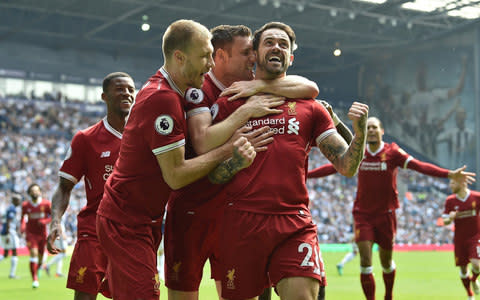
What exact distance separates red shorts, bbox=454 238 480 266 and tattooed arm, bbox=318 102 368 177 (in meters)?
8.55

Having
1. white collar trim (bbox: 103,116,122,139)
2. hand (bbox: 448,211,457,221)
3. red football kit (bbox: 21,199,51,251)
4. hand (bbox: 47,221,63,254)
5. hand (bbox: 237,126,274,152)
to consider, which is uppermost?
white collar trim (bbox: 103,116,122,139)

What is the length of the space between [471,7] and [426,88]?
7642 millimetres

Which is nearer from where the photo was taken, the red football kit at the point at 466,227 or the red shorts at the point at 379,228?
the red shorts at the point at 379,228

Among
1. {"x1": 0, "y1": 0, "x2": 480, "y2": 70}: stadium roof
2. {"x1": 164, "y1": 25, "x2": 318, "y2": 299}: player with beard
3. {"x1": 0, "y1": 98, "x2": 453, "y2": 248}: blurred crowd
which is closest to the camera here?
{"x1": 164, "y1": 25, "x2": 318, "y2": 299}: player with beard

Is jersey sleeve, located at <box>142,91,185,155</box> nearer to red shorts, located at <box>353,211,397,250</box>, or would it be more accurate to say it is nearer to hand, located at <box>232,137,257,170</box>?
hand, located at <box>232,137,257,170</box>

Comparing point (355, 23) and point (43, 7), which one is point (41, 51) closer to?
point (43, 7)

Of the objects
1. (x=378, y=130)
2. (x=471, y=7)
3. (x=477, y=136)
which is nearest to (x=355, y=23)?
(x=471, y=7)

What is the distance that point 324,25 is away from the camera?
121ft

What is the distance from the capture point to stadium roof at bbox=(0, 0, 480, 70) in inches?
1289

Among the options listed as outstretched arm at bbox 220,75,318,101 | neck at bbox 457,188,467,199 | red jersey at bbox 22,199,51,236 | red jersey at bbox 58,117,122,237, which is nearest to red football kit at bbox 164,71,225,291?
outstretched arm at bbox 220,75,318,101

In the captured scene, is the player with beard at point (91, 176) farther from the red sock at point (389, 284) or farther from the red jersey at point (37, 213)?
the red jersey at point (37, 213)

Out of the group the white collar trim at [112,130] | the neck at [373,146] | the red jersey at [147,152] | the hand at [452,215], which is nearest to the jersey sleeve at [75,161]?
the white collar trim at [112,130]

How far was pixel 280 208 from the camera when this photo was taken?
14.5 ft

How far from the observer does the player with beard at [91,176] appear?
5.92 metres
